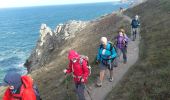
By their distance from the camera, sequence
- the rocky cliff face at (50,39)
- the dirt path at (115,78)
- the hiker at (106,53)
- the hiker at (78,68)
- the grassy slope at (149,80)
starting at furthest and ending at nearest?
1. the rocky cliff face at (50,39)
2. the dirt path at (115,78)
3. the hiker at (106,53)
4. the grassy slope at (149,80)
5. the hiker at (78,68)

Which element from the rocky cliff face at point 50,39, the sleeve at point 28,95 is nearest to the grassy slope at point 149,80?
the sleeve at point 28,95

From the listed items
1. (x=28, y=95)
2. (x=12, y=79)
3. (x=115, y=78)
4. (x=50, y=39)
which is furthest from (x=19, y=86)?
(x=50, y=39)

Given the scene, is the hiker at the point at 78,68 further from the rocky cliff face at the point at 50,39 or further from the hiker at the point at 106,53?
the rocky cliff face at the point at 50,39

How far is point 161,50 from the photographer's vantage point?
2264 cm

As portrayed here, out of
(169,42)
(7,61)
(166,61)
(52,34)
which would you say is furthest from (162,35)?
(7,61)

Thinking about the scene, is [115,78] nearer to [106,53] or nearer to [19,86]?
[106,53]

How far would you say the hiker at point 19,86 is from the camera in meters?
9.09

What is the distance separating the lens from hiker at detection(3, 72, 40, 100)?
9.09 m

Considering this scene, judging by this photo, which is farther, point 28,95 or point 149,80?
point 149,80

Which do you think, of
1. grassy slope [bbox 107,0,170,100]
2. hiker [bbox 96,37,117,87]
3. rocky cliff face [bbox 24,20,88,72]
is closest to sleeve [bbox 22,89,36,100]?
grassy slope [bbox 107,0,170,100]

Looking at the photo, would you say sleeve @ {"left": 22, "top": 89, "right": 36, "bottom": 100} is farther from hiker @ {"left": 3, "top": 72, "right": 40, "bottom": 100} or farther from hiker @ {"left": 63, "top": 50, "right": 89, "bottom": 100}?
hiker @ {"left": 63, "top": 50, "right": 89, "bottom": 100}

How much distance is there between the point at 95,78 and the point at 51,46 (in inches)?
1685

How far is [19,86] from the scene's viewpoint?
9.20 meters

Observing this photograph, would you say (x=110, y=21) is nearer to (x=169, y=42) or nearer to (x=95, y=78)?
(x=169, y=42)
